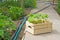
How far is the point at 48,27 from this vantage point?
4.28 meters

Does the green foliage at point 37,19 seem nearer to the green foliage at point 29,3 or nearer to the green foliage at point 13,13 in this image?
the green foliage at point 13,13

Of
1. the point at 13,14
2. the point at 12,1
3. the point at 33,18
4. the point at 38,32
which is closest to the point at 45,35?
the point at 38,32

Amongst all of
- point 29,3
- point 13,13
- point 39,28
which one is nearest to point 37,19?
point 39,28

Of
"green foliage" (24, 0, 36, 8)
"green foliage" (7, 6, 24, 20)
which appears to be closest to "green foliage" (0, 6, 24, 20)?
"green foliage" (7, 6, 24, 20)

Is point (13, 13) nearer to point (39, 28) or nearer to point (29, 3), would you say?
point (39, 28)

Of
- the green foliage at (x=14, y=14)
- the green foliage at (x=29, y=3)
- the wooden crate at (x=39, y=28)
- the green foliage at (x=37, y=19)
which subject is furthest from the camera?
the green foliage at (x=29, y=3)

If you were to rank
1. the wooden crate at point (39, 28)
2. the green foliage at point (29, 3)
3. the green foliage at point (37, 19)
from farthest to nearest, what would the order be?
the green foliage at point (29, 3)
the green foliage at point (37, 19)
the wooden crate at point (39, 28)

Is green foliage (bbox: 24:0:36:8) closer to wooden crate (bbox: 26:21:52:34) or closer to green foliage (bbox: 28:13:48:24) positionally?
green foliage (bbox: 28:13:48:24)

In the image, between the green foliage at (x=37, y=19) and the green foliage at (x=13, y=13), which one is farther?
the green foliage at (x=13, y=13)

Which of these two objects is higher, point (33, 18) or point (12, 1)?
point (33, 18)

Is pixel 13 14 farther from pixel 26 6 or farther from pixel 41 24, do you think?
pixel 26 6

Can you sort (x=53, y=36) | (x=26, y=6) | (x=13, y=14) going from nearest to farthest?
(x=53, y=36)
(x=13, y=14)
(x=26, y=6)

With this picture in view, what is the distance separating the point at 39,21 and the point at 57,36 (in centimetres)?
59

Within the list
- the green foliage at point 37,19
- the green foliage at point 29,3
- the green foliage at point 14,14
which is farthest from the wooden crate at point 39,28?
the green foliage at point 29,3
